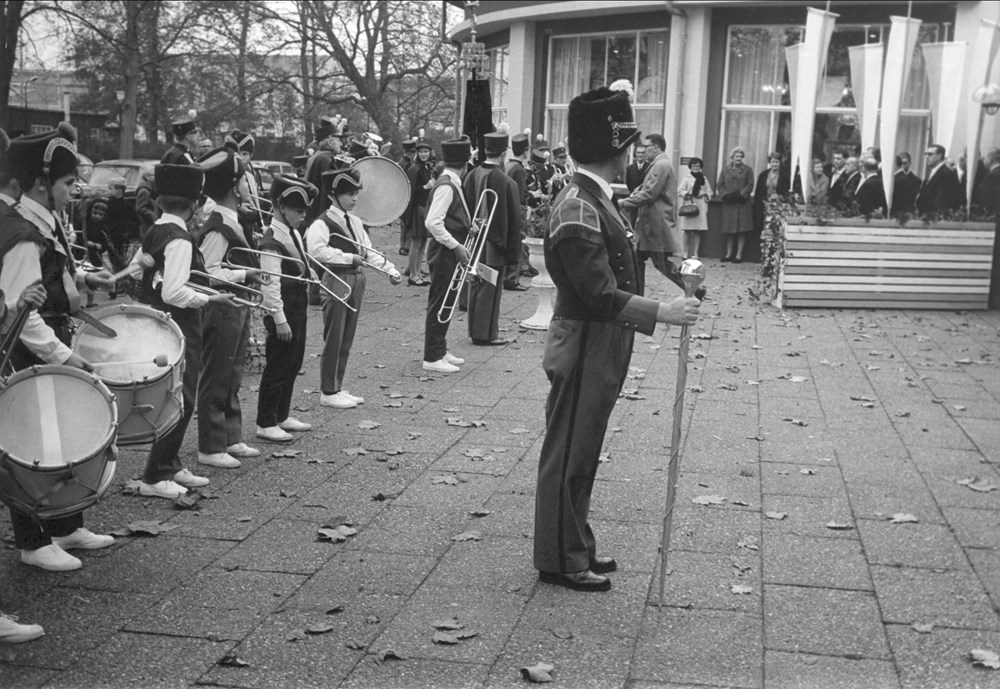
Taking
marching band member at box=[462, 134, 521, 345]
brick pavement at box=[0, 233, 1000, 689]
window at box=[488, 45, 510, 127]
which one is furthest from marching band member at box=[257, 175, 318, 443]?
window at box=[488, 45, 510, 127]

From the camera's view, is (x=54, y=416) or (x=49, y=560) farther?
(x=49, y=560)

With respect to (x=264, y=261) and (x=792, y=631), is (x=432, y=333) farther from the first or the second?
(x=792, y=631)

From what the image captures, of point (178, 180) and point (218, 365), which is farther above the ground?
point (178, 180)

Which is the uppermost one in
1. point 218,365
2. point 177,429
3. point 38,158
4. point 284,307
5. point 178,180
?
point 38,158

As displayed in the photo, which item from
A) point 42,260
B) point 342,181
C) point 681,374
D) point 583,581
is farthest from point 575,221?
point 342,181

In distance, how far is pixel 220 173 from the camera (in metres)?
6.94

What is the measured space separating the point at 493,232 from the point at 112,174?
14423 mm

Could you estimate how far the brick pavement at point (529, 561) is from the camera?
4418 mm

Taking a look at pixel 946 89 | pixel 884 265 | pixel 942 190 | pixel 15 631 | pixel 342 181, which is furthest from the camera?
pixel 946 89

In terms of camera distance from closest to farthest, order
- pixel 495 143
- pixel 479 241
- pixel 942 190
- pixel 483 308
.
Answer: pixel 495 143 < pixel 479 241 < pixel 483 308 < pixel 942 190

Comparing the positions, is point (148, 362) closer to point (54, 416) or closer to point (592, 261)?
point (54, 416)

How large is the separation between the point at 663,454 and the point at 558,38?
1973 cm

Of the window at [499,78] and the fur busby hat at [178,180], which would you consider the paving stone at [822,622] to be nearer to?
the fur busby hat at [178,180]

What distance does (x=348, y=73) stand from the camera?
137 feet
